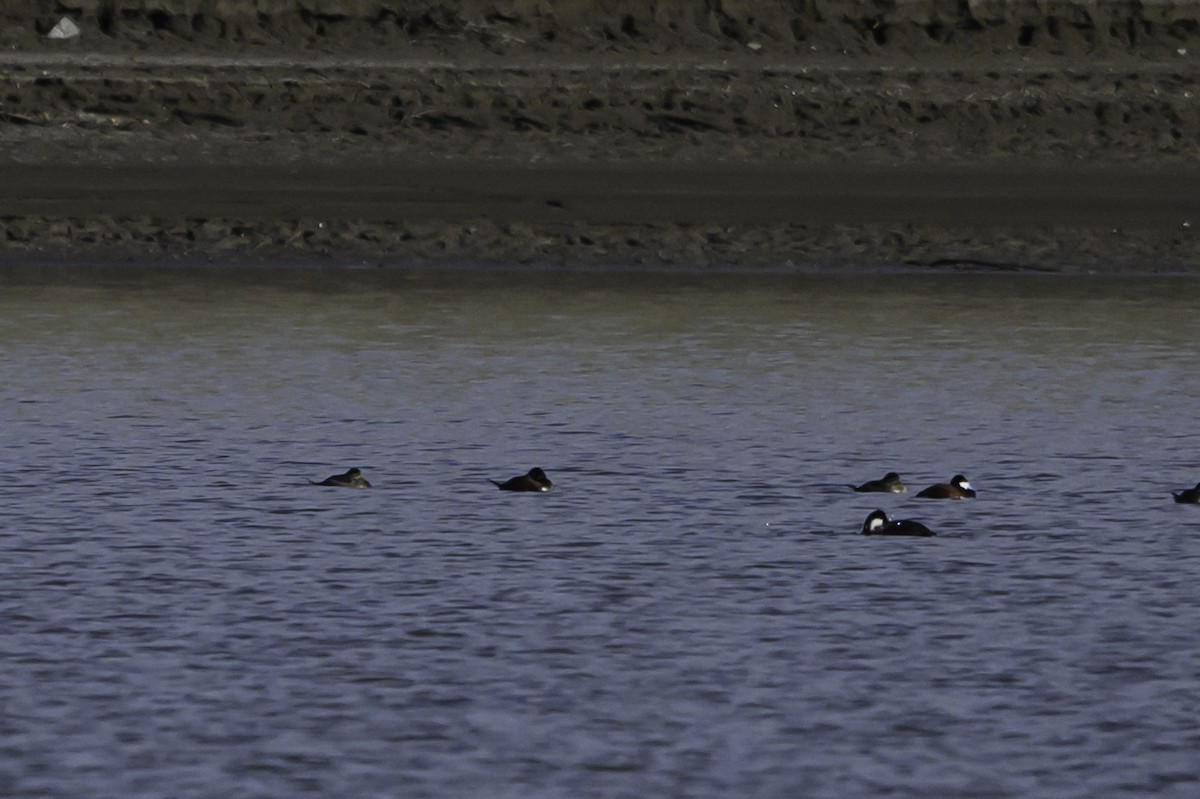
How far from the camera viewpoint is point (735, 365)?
20.1 meters

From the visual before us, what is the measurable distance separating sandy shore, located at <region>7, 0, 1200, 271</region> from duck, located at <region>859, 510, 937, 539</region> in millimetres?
13684

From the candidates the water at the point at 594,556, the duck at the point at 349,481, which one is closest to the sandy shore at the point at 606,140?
the water at the point at 594,556

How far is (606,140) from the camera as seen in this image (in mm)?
30047

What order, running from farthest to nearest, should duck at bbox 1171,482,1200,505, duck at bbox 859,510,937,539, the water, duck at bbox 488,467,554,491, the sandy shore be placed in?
the sandy shore → duck at bbox 488,467,554,491 → duck at bbox 1171,482,1200,505 → duck at bbox 859,510,937,539 → the water

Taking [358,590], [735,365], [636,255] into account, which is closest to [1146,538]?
[358,590]

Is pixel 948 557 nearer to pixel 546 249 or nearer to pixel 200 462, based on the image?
pixel 200 462

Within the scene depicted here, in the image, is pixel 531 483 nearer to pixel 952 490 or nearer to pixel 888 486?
pixel 888 486

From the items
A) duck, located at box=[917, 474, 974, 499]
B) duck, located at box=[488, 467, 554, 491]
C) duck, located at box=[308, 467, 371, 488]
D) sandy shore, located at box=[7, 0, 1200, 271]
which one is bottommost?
Result: duck, located at box=[308, 467, 371, 488]

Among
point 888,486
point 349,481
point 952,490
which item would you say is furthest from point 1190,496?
point 349,481

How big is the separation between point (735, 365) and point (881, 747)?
36.5ft

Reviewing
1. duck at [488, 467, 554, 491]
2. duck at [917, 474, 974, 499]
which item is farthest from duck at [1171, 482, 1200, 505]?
duck at [488, 467, 554, 491]

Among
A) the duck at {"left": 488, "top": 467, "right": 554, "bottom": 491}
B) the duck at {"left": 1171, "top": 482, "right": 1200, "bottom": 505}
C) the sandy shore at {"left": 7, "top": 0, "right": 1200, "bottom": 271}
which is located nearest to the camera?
the duck at {"left": 1171, "top": 482, "right": 1200, "bottom": 505}

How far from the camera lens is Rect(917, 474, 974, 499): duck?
14.3 metres

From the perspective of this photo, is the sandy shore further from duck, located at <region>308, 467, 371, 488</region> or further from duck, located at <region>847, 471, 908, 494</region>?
duck, located at <region>308, 467, 371, 488</region>
